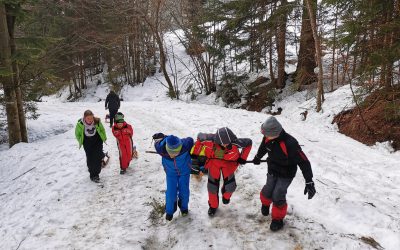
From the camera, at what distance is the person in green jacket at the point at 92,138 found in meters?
8.33

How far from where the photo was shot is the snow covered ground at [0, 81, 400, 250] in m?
5.51

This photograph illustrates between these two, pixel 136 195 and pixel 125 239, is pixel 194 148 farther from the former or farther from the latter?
pixel 136 195

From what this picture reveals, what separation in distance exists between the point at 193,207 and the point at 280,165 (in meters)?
2.20

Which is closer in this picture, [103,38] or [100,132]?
[100,132]

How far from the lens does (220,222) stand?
5992 mm

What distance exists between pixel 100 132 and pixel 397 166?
773 cm

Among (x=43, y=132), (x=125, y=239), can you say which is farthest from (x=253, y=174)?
(x=43, y=132)

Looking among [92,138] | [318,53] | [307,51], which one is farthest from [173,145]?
[307,51]

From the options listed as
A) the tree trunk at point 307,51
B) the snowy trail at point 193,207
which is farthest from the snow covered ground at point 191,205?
the tree trunk at point 307,51

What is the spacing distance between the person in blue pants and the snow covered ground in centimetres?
34

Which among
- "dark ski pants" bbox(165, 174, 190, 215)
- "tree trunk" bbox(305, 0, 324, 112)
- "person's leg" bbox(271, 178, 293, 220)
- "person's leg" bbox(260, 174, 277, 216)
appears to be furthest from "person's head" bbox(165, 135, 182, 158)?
"tree trunk" bbox(305, 0, 324, 112)

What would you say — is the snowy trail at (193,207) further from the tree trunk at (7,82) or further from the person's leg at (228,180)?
the tree trunk at (7,82)

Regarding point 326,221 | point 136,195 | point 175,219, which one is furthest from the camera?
point 136,195

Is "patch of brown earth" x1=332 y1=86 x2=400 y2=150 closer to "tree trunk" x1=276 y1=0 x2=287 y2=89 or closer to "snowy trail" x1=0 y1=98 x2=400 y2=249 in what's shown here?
"snowy trail" x1=0 y1=98 x2=400 y2=249
